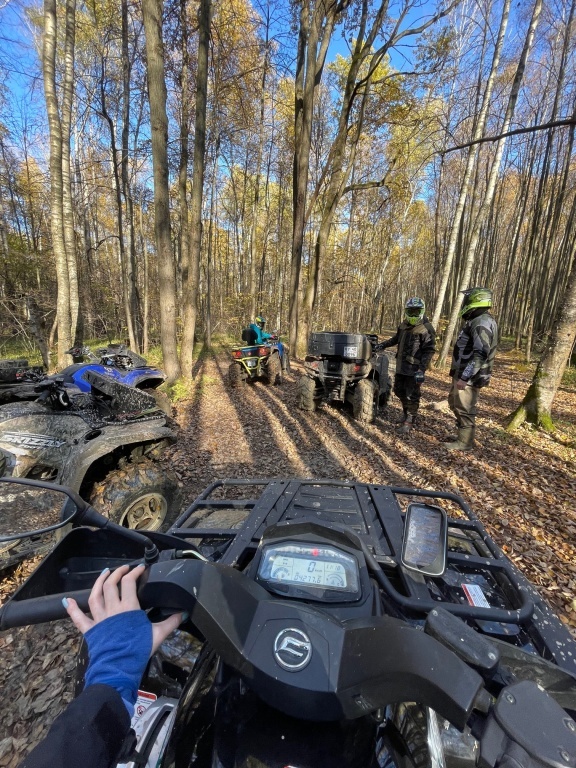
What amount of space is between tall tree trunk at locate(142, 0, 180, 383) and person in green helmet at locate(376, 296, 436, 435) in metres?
5.40

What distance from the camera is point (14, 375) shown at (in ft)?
14.4

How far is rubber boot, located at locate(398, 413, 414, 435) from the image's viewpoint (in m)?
6.21

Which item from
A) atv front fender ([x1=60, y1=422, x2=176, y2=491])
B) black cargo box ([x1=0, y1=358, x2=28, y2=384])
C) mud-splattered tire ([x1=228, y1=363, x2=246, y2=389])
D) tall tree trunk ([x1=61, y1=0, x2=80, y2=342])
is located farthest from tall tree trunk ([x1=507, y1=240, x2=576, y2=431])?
tall tree trunk ([x1=61, y1=0, x2=80, y2=342])

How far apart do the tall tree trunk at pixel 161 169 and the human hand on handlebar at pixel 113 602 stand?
8.27m

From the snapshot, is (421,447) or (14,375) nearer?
(14,375)

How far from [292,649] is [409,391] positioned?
5900 mm

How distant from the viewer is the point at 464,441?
5.44 m

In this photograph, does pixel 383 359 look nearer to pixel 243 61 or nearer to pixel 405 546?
pixel 405 546

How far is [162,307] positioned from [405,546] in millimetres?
8315

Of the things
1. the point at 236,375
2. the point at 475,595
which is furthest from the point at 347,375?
the point at 475,595

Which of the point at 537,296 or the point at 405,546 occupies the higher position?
the point at 537,296

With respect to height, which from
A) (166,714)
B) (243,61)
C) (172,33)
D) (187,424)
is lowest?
(187,424)

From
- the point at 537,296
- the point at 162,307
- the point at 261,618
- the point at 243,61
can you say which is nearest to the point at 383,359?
the point at 162,307

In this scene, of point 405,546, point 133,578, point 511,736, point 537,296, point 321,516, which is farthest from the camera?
point 537,296
